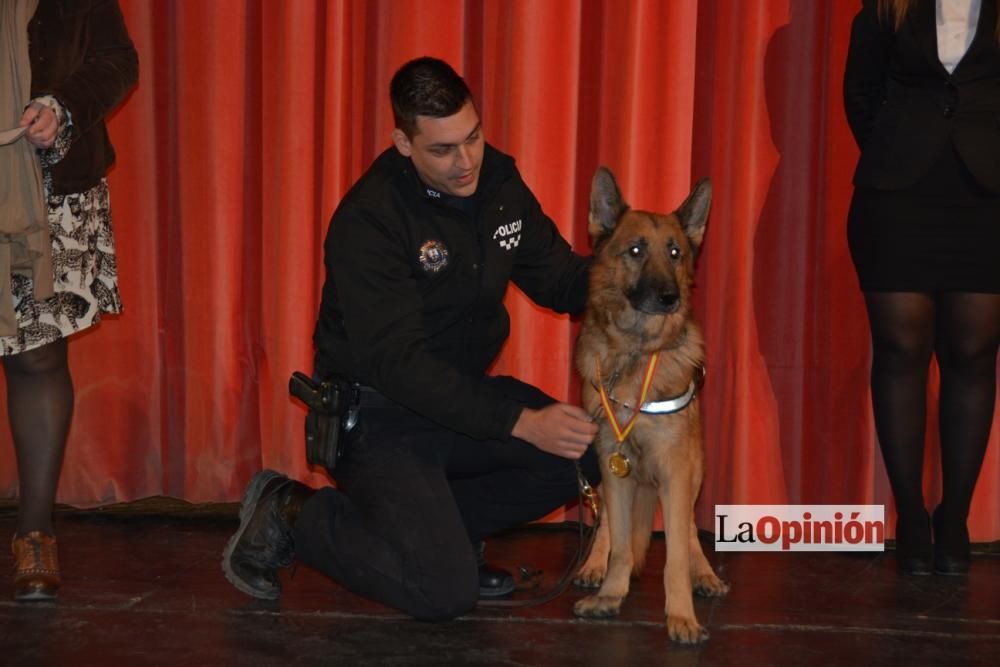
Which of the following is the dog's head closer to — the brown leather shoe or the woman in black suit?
the woman in black suit

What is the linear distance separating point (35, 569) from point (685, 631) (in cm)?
176

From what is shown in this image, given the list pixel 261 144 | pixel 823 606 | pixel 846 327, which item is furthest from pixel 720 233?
pixel 261 144

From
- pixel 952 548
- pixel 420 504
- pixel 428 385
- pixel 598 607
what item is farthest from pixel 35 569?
pixel 952 548

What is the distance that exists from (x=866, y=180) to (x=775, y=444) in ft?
3.35

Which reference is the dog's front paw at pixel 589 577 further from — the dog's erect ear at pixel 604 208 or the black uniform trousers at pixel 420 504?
the dog's erect ear at pixel 604 208

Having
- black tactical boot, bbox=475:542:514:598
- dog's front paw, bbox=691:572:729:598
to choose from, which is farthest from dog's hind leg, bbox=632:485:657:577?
black tactical boot, bbox=475:542:514:598

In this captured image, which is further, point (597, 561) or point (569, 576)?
point (597, 561)

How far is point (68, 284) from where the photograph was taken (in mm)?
2980

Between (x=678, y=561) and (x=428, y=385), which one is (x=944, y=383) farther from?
(x=428, y=385)

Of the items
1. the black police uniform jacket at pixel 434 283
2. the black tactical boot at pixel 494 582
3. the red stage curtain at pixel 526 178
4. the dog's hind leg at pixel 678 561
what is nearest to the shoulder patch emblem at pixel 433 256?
the black police uniform jacket at pixel 434 283

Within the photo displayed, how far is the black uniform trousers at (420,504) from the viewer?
2.74 metres

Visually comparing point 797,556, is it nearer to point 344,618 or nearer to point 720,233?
point 720,233

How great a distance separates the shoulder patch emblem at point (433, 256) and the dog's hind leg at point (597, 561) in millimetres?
862

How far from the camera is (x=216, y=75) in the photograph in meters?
4.13
